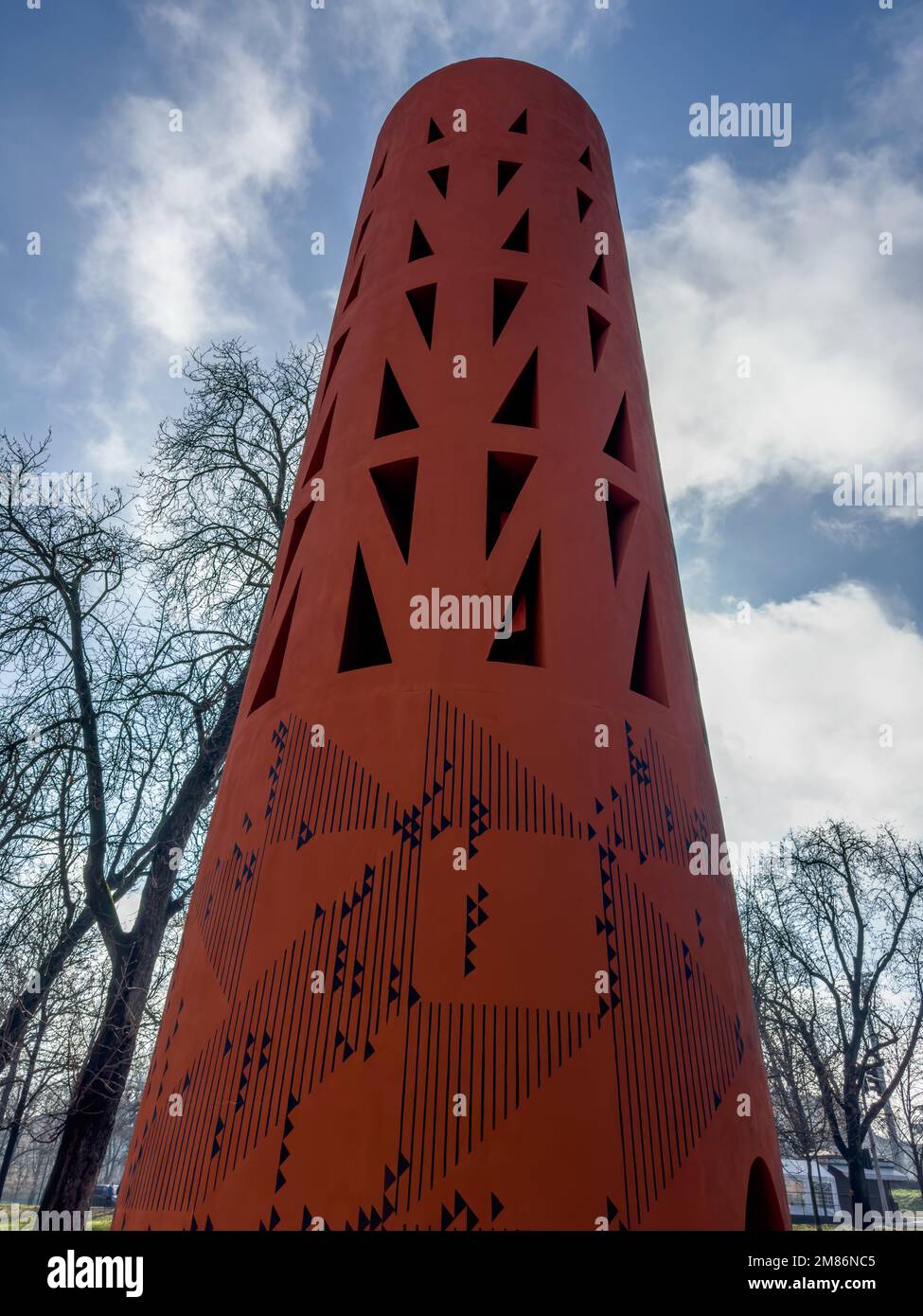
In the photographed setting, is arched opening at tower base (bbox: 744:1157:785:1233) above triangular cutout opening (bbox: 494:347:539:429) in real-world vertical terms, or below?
below

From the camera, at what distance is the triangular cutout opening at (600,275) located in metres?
12.0

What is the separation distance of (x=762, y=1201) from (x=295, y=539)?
7977 mm

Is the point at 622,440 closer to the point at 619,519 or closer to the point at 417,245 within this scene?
the point at 619,519

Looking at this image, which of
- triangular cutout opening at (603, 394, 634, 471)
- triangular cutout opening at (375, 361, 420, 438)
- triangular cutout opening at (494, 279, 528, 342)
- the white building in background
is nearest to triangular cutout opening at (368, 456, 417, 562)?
triangular cutout opening at (375, 361, 420, 438)

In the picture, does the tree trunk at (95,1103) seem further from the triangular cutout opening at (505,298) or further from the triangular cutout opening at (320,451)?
the triangular cutout opening at (505,298)

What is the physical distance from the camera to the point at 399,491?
9.73 metres

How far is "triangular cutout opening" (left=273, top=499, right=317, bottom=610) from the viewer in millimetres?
10068

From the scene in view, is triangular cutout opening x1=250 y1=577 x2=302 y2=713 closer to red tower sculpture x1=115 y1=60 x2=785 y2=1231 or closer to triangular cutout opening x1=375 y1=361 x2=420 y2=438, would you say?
red tower sculpture x1=115 y1=60 x2=785 y2=1231

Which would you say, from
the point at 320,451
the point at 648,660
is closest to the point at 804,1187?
the point at 648,660

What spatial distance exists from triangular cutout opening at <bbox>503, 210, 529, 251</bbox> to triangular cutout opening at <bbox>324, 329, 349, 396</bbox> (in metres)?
2.35

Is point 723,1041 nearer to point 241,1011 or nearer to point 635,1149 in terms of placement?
point 635,1149

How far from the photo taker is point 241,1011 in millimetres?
6617

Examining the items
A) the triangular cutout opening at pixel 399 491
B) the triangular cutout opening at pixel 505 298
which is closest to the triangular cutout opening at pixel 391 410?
the triangular cutout opening at pixel 399 491
